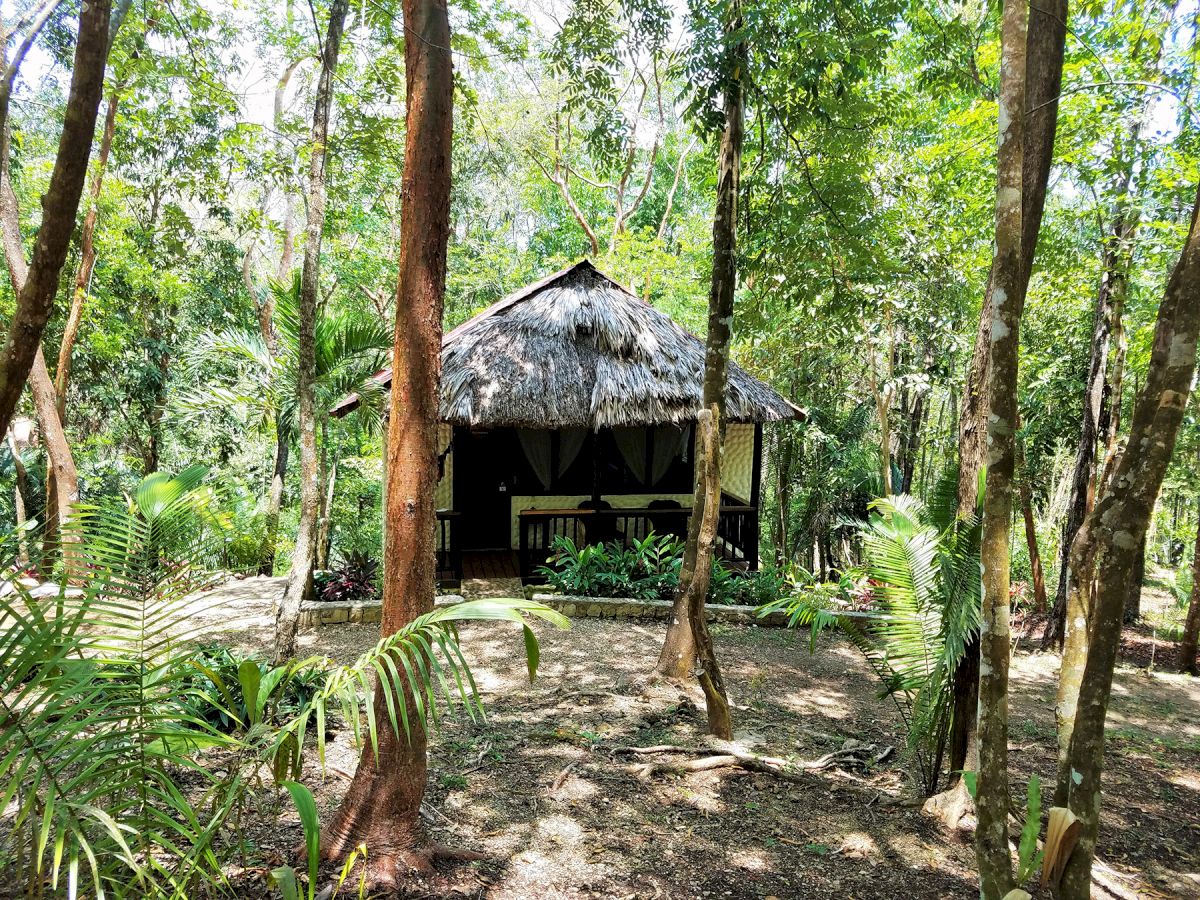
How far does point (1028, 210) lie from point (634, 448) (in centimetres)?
794

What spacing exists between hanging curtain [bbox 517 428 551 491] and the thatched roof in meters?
1.92

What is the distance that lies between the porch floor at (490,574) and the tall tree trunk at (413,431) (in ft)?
16.9

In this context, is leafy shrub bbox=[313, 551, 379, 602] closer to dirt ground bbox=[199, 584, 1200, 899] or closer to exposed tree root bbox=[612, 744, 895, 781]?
dirt ground bbox=[199, 584, 1200, 899]

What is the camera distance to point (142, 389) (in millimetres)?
11938

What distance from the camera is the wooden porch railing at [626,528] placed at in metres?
8.84

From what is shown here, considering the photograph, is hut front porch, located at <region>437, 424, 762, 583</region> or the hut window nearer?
hut front porch, located at <region>437, 424, 762, 583</region>

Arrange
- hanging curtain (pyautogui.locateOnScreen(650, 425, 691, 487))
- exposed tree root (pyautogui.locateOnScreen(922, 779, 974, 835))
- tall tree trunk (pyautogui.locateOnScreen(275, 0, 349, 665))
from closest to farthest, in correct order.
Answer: exposed tree root (pyautogui.locateOnScreen(922, 779, 974, 835)), tall tree trunk (pyautogui.locateOnScreen(275, 0, 349, 665)), hanging curtain (pyautogui.locateOnScreen(650, 425, 691, 487))

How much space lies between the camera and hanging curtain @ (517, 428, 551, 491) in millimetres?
10844

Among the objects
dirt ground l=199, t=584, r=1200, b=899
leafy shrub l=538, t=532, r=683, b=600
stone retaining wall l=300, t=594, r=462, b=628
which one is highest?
leafy shrub l=538, t=532, r=683, b=600

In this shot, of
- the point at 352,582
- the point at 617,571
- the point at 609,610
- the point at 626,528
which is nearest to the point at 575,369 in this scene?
the point at 626,528

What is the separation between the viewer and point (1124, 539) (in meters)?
2.49

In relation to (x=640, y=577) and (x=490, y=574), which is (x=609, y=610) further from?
(x=490, y=574)

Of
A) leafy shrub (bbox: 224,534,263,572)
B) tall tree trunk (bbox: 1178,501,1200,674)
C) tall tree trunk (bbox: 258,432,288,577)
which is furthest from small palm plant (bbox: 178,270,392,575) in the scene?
tall tree trunk (bbox: 1178,501,1200,674)

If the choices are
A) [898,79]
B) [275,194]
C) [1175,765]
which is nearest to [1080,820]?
[1175,765]
